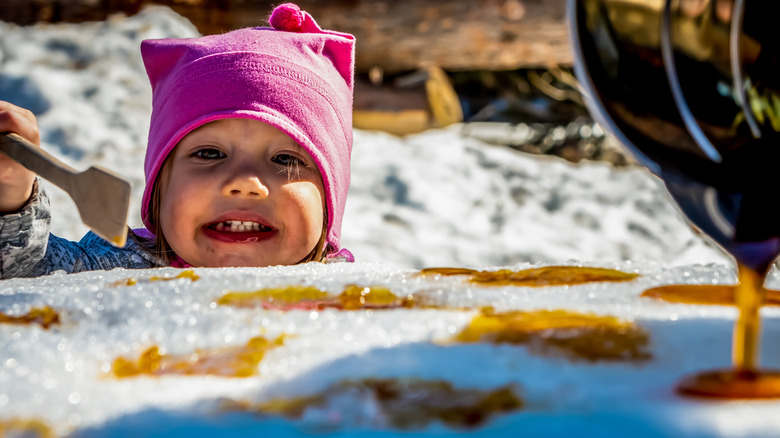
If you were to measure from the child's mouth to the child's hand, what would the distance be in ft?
1.01

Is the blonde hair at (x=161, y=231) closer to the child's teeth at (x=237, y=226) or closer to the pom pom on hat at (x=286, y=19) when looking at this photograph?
the child's teeth at (x=237, y=226)

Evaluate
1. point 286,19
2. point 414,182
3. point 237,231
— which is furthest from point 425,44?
point 237,231

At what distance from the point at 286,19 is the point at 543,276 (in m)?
1.10

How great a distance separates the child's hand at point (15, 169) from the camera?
95 centimetres

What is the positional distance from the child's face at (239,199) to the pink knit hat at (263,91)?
0.12ft

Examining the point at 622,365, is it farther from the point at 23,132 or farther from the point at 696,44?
the point at 23,132

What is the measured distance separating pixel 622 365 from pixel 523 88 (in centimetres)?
362

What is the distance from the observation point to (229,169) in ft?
4.41

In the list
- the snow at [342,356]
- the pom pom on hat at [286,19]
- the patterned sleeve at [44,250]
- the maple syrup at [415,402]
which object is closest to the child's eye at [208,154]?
the patterned sleeve at [44,250]

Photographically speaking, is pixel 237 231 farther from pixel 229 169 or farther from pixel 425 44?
pixel 425 44

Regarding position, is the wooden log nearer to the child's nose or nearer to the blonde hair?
the blonde hair

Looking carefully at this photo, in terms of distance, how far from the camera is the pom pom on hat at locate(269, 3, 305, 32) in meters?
1.70

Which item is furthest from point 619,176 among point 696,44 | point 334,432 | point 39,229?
point 334,432

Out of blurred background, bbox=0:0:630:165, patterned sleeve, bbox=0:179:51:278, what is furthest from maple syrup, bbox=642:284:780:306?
blurred background, bbox=0:0:630:165
